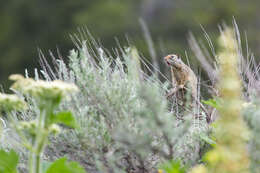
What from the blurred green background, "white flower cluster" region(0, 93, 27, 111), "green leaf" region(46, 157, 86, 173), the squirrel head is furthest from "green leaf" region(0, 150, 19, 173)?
the blurred green background

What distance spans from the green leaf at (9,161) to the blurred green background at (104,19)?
27.1 meters

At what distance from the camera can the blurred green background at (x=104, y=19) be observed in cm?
3103

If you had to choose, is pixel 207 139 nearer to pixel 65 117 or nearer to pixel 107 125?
pixel 107 125

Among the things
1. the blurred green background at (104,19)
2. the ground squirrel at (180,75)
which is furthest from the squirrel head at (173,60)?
the blurred green background at (104,19)

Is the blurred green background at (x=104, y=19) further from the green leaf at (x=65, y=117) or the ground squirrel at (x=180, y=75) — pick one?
the green leaf at (x=65, y=117)

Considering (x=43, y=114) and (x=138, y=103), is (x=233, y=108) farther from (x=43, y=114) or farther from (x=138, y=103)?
(x=138, y=103)

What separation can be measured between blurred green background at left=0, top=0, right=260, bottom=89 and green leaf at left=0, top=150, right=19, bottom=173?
27089 millimetres

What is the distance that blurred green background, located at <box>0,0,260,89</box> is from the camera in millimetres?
31031

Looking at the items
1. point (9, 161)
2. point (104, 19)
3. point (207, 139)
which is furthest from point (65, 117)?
point (104, 19)

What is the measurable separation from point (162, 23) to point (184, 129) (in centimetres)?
3178

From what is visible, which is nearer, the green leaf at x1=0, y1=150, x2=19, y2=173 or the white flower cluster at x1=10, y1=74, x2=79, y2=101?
the white flower cluster at x1=10, y1=74, x2=79, y2=101

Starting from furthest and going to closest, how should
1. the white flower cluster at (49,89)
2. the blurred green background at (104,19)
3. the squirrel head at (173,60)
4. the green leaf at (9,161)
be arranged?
the blurred green background at (104,19), the squirrel head at (173,60), the green leaf at (9,161), the white flower cluster at (49,89)

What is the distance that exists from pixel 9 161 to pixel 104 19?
96.5ft

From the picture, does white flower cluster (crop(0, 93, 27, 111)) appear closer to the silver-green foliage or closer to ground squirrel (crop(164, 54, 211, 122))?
the silver-green foliage
